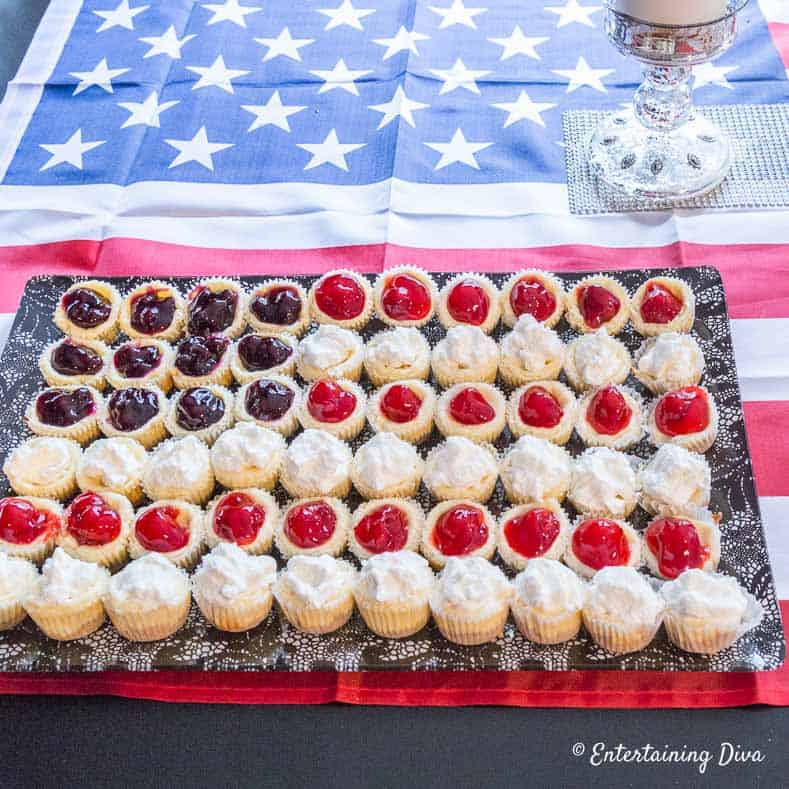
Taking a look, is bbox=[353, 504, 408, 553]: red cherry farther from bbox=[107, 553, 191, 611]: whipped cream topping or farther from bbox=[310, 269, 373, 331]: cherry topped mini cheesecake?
bbox=[310, 269, 373, 331]: cherry topped mini cheesecake

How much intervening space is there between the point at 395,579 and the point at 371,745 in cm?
30

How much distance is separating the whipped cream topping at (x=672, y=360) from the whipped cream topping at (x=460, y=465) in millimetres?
420

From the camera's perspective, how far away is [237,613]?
6.19ft

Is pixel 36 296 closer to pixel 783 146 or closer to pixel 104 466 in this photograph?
pixel 104 466

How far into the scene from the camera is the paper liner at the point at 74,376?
238 cm

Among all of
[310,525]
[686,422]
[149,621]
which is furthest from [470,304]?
[149,621]

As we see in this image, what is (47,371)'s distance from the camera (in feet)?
7.86

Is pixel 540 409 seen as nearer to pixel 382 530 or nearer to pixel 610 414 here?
pixel 610 414

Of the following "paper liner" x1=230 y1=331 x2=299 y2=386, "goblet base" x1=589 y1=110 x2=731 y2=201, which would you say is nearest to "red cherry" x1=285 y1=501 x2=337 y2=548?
"paper liner" x1=230 y1=331 x2=299 y2=386

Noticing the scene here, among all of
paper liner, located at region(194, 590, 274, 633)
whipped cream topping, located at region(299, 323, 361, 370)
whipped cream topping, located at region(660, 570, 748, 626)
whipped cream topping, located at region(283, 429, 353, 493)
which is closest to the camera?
whipped cream topping, located at region(660, 570, 748, 626)

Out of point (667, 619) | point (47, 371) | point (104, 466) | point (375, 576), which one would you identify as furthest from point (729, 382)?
point (47, 371)

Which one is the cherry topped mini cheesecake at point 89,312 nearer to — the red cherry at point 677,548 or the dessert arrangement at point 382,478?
the dessert arrangement at point 382,478

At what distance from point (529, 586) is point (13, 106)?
245 cm

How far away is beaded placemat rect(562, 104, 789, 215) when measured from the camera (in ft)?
9.29
